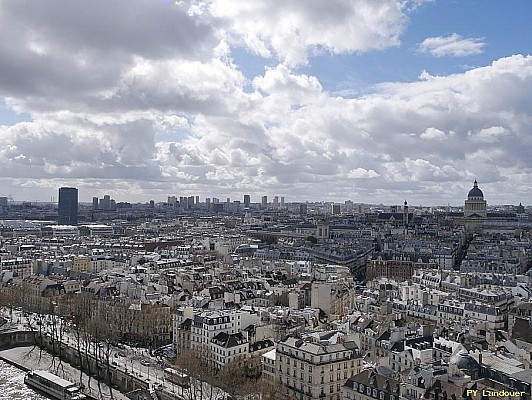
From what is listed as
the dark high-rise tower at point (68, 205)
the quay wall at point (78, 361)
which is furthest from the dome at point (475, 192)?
the quay wall at point (78, 361)

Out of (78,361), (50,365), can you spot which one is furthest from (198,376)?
(50,365)

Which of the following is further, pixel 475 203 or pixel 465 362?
pixel 475 203

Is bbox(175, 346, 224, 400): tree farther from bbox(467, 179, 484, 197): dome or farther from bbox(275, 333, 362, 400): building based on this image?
bbox(467, 179, 484, 197): dome

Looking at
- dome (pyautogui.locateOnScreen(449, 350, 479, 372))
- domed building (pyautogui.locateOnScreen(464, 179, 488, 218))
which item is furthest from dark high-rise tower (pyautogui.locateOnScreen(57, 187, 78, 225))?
dome (pyautogui.locateOnScreen(449, 350, 479, 372))

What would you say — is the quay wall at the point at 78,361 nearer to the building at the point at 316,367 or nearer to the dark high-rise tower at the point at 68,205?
the building at the point at 316,367

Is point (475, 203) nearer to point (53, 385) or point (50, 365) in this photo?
point (50, 365)
